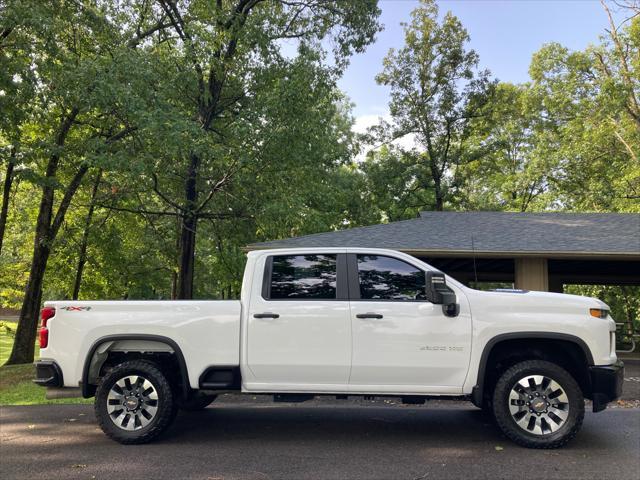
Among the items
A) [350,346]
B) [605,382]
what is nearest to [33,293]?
[350,346]

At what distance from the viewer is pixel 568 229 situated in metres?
13.8

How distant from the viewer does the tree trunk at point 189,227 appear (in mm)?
14570

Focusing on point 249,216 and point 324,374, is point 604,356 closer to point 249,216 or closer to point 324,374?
point 324,374

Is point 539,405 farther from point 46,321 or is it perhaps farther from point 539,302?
point 46,321

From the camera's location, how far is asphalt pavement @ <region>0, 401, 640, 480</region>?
170 inches

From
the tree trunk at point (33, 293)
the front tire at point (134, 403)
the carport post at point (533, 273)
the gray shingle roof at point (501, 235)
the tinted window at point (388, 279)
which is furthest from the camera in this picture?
the tree trunk at point (33, 293)

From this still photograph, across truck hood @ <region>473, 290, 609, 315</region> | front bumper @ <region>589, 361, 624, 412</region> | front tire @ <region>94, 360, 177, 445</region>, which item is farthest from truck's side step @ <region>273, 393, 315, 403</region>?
front bumper @ <region>589, 361, 624, 412</region>

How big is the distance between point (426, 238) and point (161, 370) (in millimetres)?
9016

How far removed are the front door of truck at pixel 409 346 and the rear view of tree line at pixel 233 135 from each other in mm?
7993

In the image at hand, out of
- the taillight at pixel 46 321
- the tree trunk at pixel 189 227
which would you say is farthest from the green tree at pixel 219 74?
the taillight at pixel 46 321

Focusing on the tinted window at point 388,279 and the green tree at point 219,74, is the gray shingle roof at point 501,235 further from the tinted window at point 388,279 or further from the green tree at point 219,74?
the tinted window at point 388,279

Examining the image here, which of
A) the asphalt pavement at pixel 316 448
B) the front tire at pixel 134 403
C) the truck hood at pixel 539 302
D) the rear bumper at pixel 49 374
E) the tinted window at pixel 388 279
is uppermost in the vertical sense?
the tinted window at pixel 388 279

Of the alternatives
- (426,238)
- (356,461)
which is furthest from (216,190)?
(356,461)

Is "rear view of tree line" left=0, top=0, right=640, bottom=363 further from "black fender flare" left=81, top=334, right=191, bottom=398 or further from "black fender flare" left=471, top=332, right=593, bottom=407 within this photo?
"black fender flare" left=471, top=332, right=593, bottom=407
